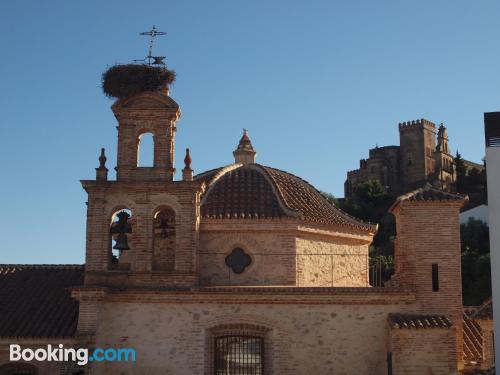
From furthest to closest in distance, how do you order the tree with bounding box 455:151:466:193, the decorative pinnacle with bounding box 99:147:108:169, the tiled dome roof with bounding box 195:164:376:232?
1. the tree with bounding box 455:151:466:193
2. the tiled dome roof with bounding box 195:164:376:232
3. the decorative pinnacle with bounding box 99:147:108:169

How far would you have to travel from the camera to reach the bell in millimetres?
19375

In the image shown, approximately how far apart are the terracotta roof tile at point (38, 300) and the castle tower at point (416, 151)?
70.5 m

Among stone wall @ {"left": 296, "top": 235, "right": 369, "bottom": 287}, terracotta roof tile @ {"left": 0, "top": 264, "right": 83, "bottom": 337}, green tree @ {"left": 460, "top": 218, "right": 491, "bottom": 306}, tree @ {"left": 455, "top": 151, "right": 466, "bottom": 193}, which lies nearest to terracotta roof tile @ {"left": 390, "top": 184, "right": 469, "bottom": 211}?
stone wall @ {"left": 296, "top": 235, "right": 369, "bottom": 287}

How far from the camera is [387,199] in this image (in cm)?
8000

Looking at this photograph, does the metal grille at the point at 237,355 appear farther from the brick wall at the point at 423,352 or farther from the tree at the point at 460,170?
the tree at the point at 460,170

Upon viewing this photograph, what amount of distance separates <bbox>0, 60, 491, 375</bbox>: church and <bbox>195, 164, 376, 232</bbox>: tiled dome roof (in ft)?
0.75

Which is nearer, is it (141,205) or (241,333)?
(241,333)

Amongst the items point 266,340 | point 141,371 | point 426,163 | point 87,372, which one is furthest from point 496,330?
point 426,163

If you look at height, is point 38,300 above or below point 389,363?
above

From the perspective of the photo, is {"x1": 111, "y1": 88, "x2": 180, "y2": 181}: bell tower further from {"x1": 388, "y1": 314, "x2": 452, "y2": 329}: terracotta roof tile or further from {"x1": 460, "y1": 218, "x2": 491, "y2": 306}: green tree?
{"x1": 460, "y1": 218, "x2": 491, "y2": 306}: green tree

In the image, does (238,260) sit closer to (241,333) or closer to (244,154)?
(241,333)

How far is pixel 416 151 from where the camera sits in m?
89.5

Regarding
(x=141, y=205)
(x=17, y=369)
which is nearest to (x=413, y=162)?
(x=141, y=205)

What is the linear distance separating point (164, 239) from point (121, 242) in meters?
1.68
